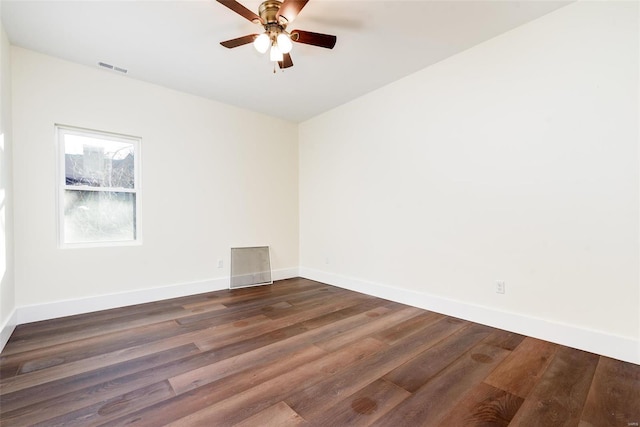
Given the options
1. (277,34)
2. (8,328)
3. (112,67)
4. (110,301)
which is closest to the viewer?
(277,34)

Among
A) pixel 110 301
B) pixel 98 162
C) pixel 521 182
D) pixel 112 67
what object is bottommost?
pixel 110 301

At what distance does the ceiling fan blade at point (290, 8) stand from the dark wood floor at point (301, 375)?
2521 millimetres

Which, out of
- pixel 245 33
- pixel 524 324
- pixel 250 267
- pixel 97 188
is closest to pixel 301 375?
pixel 524 324

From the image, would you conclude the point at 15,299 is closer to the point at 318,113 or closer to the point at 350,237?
the point at 350,237

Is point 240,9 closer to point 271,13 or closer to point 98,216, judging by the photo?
point 271,13

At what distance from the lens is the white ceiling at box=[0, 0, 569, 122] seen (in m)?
2.25

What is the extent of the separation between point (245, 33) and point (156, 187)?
84.3 inches

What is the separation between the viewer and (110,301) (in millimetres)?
3215

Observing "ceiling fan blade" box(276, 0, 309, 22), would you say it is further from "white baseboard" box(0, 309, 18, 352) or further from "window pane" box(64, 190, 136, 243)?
"white baseboard" box(0, 309, 18, 352)

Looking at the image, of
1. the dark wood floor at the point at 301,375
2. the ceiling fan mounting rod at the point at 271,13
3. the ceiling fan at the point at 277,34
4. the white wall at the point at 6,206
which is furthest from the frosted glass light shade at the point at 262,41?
the dark wood floor at the point at 301,375

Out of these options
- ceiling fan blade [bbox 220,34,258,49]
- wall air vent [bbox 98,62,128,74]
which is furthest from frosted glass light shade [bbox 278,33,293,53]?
wall air vent [bbox 98,62,128,74]

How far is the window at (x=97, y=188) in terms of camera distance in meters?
3.09

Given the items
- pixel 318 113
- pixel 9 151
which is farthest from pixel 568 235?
pixel 9 151

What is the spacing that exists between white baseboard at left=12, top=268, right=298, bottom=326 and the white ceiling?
2.56 metres
